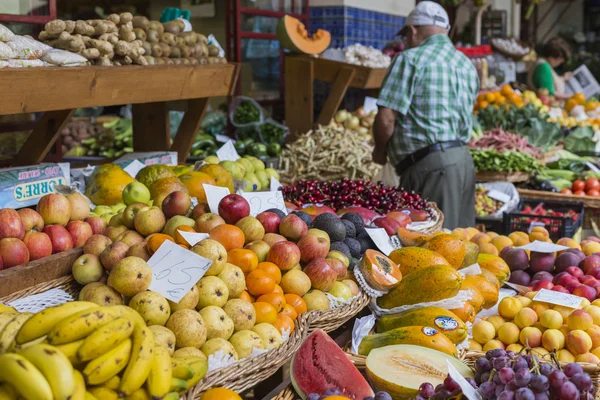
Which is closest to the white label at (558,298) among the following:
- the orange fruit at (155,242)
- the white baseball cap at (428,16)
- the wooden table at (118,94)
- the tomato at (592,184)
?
the orange fruit at (155,242)

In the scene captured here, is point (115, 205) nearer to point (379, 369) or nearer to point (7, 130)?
point (7, 130)

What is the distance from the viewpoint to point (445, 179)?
479 centimetres

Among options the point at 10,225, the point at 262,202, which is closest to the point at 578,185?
the point at 262,202

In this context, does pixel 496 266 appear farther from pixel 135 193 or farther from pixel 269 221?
pixel 135 193

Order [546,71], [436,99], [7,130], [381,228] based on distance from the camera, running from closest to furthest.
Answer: [381,228] → [7,130] → [436,99] → [546,71]

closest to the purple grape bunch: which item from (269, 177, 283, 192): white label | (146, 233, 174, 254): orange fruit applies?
(146, 233, 174, 254): orange fruit

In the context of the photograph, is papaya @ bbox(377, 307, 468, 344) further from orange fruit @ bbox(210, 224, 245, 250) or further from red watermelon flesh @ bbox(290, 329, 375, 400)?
orange fruit @ bbox(210, 224, 245, 250)

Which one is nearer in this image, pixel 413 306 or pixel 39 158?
pixel 413 306

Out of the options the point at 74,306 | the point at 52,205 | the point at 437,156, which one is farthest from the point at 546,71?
the point at 74,306

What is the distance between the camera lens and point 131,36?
361 centimetres

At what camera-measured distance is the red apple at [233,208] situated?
2.74m

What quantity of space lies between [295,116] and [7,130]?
9.07ft

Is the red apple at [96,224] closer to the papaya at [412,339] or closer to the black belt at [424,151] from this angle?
the papaya at [412,339]

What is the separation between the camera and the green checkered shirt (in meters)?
4.57
